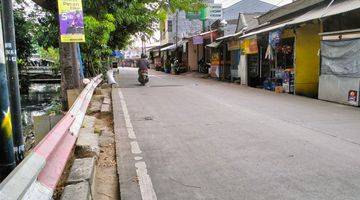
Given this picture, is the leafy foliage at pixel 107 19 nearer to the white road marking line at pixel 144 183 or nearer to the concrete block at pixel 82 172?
the white road marking line at pixel 144 183

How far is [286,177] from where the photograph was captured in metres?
5.43

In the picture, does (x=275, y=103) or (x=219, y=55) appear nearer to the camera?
(x=275, y=103)

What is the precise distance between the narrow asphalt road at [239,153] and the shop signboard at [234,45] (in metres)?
13.6

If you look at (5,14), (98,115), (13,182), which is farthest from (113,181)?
(98,115)

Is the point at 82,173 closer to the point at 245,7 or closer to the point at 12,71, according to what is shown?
the point at 12,71

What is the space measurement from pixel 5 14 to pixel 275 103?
10704mm

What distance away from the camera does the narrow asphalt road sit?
16.4ft

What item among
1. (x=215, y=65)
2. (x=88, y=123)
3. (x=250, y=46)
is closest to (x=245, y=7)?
(x=215, y=65)

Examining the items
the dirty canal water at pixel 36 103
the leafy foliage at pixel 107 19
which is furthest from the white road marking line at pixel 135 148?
the dirty canal water at pixel 36 103

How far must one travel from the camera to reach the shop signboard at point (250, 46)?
21.3m

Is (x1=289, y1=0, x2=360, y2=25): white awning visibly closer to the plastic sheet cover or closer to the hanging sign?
the plastic sheet cover

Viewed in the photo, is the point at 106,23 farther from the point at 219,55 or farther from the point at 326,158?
the point at 219,55

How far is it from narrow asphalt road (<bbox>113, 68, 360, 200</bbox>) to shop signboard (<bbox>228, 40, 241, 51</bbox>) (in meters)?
13.6

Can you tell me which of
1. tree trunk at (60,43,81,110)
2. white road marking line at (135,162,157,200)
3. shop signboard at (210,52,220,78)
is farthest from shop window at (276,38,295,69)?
white road marking line at (135,162,157,200)
